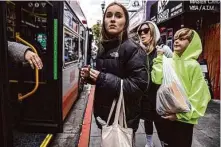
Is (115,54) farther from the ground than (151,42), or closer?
closer

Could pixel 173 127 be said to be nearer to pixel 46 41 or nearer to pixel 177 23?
pixel 46 41

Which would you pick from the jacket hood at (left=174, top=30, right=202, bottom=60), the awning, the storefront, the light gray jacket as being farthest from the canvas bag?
the awning

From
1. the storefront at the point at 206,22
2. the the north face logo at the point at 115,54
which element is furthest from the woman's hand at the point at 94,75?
the storefront at the point at 206,22

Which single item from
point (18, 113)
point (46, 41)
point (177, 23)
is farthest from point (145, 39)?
point (177, 23)

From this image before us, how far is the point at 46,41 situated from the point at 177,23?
869 cm

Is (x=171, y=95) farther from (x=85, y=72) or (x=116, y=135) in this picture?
(x=85, y=72)

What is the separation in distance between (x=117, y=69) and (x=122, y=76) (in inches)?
3.2

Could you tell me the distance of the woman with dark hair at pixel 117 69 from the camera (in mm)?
2119

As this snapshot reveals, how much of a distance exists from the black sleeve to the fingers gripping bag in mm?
449

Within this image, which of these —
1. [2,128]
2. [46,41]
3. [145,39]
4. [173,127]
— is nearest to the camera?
[2,128]

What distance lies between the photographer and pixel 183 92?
2494 millimetres

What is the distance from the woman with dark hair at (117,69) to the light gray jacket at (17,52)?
0.50m

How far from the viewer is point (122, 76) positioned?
7.32 ft

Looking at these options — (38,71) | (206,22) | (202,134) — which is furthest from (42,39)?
(206,22)
